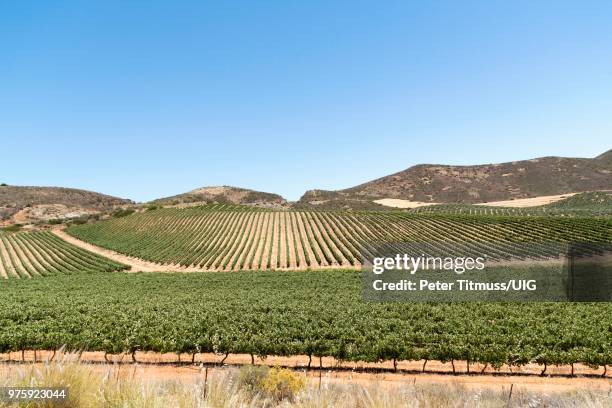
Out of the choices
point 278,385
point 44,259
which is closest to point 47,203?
point 44,259

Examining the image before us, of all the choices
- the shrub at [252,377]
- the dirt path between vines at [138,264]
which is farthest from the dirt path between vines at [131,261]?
the shrub at [252,377]

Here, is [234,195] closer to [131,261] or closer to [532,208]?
[131,261]

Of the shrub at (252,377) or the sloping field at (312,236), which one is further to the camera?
the sloping field at (312,236)

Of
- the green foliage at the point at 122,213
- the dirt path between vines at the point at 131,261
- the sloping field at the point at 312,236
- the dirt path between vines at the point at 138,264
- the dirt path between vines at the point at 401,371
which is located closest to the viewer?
the dirt path between vines at the point at 401,371

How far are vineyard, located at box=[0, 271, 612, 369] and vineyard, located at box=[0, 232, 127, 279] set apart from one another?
3141cm

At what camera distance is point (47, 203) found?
14688 centimetres

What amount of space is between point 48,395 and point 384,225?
73.5 meters

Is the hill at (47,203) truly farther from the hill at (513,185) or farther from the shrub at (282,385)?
the shrub at (282,385)

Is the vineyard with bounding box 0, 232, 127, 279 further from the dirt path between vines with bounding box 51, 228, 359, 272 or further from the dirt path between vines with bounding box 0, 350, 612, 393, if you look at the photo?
the dirt path between vines with bounding box 0, 350, 612, 393

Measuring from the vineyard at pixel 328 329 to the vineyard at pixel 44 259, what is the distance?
3141 cm

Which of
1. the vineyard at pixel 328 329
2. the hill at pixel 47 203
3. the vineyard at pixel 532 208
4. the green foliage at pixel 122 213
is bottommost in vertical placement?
the vineyard at pixel 328 329

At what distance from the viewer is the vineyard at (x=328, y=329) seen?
17.3 meters

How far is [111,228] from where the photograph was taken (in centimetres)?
9069

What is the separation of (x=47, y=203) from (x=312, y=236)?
127703mm
